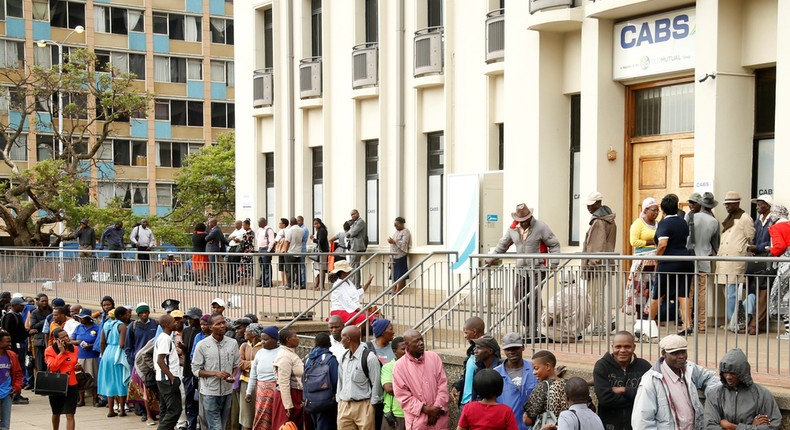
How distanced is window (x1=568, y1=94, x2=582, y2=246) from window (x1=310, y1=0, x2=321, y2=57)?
993 cm

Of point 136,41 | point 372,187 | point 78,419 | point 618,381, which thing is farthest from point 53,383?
point 136,41

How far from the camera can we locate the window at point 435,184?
76.6ft

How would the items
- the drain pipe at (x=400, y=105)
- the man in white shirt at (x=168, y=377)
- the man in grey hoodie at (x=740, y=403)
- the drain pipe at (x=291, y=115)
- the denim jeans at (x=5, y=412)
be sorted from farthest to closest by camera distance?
the drain pipe at (x=291, y=115), the drain pipe at (x=400, y=105), the man in white shirt at (x=168, y=377), the denim jeans at (x=5, y=412), the man in grey hoodie at (x=740, y=403)

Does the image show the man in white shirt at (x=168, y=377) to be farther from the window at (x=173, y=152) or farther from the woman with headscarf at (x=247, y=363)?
the window at (x=173, y=152)

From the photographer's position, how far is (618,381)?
31.9ft

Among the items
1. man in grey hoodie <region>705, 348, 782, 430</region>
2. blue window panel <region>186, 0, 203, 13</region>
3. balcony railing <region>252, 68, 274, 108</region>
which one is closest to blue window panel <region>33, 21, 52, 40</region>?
blue window panel <region>186, 0, 203, 13</region>

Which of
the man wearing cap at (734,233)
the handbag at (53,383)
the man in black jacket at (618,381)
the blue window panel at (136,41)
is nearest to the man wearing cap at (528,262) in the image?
the man wearing cap at (734,233)

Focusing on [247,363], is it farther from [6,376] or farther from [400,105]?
[400,105]

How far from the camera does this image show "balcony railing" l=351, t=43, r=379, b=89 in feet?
80.3

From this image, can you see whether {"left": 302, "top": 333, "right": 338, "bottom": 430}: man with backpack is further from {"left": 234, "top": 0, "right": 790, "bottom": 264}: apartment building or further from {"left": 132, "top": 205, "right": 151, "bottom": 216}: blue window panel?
{"left": 132, "top": 205, "right": 151, "bottom": 216}: blue window panel

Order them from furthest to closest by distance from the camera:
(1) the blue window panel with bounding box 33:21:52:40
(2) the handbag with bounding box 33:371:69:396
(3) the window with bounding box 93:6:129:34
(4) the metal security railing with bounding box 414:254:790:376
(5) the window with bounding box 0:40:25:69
A: (3) the window with bounding box 93:6:129:34
(1) the blue window panel with bounding box 33:21:52:40
(5) the window with bounding box 0:40:25:69
(2) the handbag with bounding box 33:371:69:396
(4) the metal security railing with bounding box 414:254:790:376

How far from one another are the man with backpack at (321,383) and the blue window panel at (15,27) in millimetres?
49794

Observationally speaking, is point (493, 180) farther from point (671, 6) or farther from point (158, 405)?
point (158, 405)

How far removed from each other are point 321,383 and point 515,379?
3.36 metres
